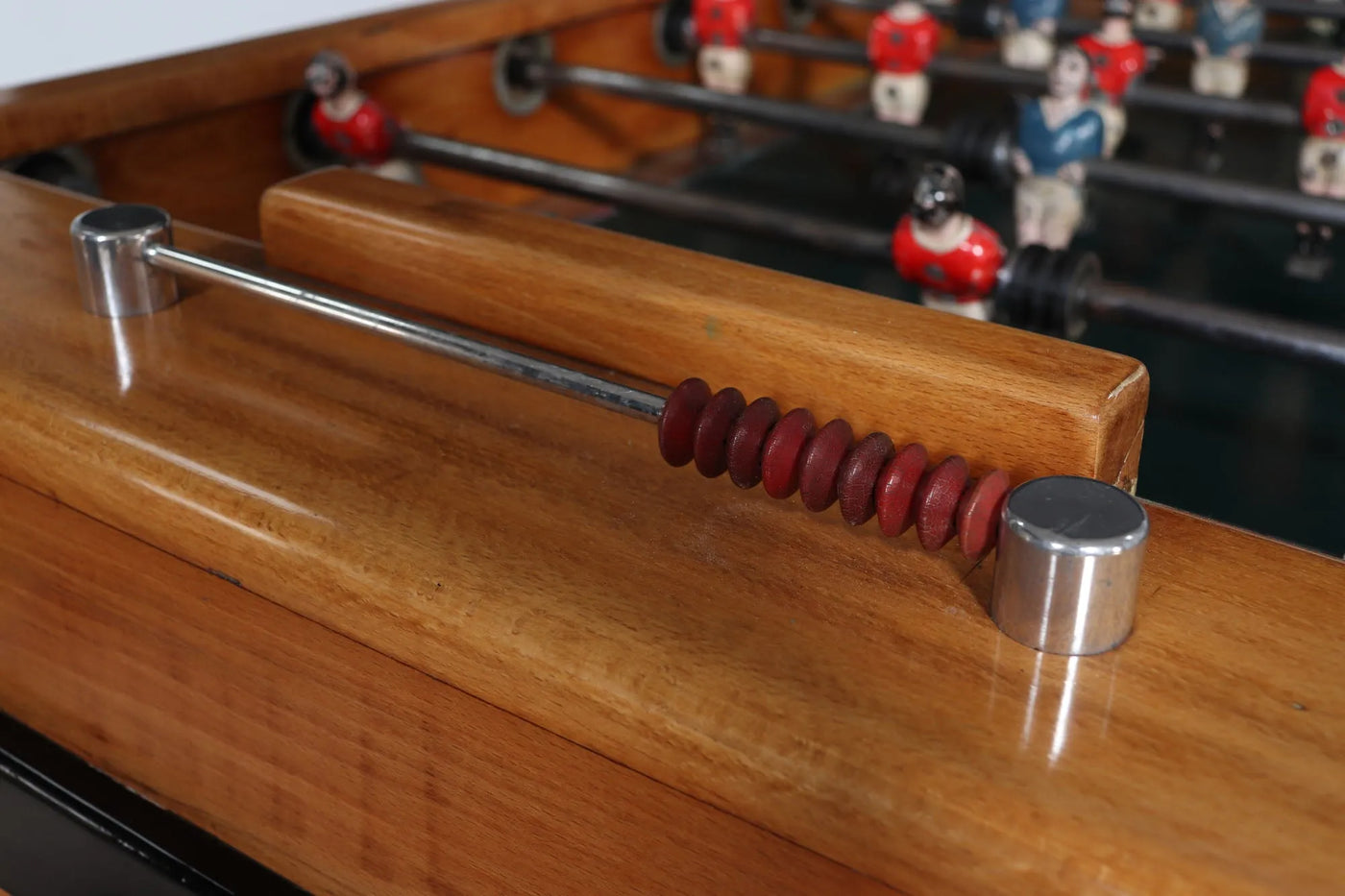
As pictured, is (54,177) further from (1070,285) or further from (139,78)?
Answer: (1070,285)

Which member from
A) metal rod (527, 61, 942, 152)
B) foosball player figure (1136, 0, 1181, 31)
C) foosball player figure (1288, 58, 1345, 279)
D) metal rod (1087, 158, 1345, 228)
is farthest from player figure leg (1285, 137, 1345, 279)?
foosball player figure (1136, 0, 1181, 31)

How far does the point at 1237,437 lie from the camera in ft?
3.87

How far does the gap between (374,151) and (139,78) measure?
23 cm

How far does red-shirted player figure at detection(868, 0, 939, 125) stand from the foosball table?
380mm

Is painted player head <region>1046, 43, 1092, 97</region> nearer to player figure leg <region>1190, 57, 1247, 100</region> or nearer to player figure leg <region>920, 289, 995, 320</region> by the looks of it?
player figure leg <region>920, 289, 995, 320</region>

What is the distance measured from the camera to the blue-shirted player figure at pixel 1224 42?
5.40ft

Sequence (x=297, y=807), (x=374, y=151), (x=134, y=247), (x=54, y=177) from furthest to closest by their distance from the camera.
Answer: (x=374, y=151) → (x=54, y=177) → (x=134, y=247) → (x=297, y=807)

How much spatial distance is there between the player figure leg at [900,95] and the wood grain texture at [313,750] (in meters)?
1.12

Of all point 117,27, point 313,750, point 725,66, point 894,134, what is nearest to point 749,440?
point 313,750

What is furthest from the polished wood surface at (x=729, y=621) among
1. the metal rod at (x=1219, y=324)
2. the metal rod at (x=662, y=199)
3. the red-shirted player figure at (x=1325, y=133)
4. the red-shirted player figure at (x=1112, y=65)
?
Result: the red-shirted player figure at (x=1112, y=65)

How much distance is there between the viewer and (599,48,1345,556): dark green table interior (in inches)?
43.8

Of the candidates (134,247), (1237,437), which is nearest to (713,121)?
(1237,437)

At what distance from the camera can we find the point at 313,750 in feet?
2.42

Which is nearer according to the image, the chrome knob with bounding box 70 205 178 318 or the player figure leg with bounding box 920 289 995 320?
the chrome knob with bounding box 70 205 178 318
